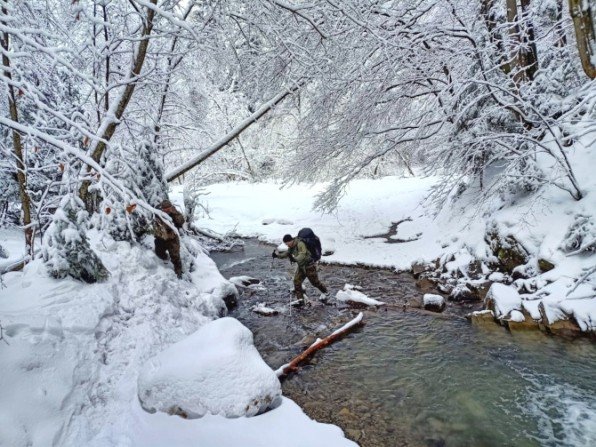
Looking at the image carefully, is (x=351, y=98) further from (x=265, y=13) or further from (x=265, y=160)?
(x=265, y=160)

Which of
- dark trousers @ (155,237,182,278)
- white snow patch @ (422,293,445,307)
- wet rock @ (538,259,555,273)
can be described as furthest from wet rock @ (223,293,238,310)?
wet rock @ (538,259,555,273)

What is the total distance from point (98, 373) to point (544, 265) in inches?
289

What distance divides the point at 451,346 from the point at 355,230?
8406 millimetres

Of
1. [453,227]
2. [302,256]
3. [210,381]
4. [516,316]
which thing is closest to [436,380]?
[516,316]

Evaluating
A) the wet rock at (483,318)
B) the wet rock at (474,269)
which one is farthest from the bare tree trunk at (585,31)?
the wet rock at (474,269)

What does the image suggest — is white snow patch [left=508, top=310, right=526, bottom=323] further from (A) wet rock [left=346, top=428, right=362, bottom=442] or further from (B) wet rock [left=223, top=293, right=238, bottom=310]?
(B) wet rock [left=223, top=293, right=238, bottom=310]

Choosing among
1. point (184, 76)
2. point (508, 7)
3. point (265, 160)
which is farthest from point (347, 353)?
point (265, 160)

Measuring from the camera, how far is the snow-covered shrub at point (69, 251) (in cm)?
504

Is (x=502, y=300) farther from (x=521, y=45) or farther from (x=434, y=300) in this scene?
(x=521, y=45)

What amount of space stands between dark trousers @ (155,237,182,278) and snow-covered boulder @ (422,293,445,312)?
5229mm

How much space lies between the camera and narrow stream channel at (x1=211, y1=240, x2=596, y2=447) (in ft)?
12.5

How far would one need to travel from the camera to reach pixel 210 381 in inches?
145

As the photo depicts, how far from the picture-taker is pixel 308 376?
16.4ft

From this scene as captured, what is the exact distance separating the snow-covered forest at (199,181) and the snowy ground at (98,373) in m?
0.02
